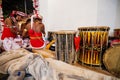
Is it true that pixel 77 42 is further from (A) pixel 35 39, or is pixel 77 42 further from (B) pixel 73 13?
(B) pixel 73 13

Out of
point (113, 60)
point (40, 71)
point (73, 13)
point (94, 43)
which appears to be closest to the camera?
point (40, 71)

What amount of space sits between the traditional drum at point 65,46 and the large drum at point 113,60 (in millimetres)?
283

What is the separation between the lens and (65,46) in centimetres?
112

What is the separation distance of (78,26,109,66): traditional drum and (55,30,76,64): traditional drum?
103 millimetres

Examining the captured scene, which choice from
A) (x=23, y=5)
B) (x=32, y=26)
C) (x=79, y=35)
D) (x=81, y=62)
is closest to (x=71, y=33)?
(x=79, y=35)

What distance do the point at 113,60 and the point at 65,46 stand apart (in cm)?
40

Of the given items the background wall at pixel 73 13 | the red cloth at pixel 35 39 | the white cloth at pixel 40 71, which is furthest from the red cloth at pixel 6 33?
the white cloth at pixel 40 71

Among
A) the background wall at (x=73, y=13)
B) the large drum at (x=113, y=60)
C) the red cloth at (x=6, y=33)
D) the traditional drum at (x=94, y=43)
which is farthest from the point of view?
the background wall at (x=73, y=13)

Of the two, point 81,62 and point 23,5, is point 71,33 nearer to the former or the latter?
point 81,62

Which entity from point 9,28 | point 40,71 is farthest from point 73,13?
point 40,71

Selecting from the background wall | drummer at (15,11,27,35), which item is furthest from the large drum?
drummer at (15,11,27,35)

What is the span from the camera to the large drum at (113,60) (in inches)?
37.3

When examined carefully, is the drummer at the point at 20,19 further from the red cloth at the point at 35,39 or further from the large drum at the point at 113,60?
the large drum at the point at 113,60

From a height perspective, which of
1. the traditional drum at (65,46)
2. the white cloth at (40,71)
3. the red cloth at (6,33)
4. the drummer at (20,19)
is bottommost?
the white cloth at (40,71)
